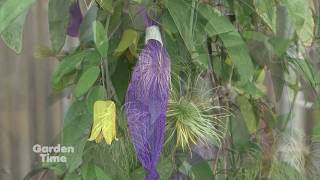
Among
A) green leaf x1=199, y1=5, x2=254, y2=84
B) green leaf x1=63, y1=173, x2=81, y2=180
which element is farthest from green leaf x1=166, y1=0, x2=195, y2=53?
green leaf x1=63, y1=173, x2=81, y2=180

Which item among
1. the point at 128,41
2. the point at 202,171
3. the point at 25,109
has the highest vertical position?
the point at 128,41

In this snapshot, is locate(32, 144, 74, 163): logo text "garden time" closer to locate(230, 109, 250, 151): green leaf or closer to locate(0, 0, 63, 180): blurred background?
locate(0, 0, 63, 180): blurred background

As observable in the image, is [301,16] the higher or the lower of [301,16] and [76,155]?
the higher

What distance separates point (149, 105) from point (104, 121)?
0.07 m

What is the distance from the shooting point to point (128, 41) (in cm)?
81

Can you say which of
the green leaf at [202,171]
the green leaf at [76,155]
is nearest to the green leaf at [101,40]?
the green leaf at [76,155]

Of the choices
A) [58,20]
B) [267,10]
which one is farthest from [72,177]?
[267,10]

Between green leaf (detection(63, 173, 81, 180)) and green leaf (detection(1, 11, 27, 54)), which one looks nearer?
green leaf (detection(1, 11, 27, 54))

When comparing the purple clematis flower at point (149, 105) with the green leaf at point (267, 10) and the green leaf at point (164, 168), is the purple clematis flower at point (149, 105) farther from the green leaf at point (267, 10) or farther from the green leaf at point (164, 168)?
the green leaf at point (267, 10)

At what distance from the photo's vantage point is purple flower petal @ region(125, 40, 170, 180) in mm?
742

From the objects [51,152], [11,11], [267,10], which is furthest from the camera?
[51,152]

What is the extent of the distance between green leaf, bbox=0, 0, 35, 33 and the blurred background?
22cm

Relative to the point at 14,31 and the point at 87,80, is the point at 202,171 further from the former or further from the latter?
the point at 14,31

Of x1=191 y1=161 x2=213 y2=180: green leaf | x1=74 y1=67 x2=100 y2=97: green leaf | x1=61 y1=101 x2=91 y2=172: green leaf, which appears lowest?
x1=191 y1=161 x2=213 y2=180: green leaf
